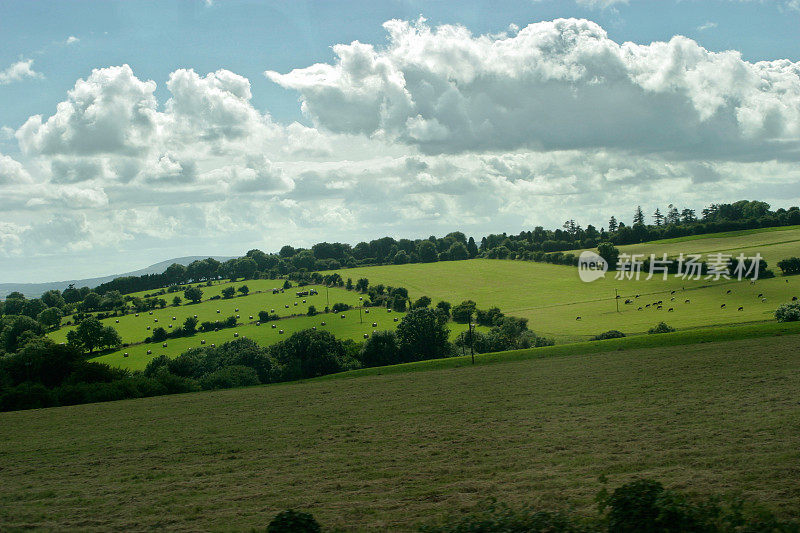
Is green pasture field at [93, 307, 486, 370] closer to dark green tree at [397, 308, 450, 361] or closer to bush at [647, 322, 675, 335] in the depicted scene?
dark green tree at [397, 308, 450, 361]

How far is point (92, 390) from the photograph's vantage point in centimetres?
5503

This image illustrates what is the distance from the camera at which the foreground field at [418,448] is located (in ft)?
56.0

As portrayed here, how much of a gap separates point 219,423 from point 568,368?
1148 inches

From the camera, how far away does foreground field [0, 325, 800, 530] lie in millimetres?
17062

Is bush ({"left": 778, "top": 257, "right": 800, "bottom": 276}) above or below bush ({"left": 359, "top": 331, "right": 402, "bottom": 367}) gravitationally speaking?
above

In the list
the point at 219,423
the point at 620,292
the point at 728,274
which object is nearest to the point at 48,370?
the point at 219,423

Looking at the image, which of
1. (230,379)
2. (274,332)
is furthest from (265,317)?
(230,379)

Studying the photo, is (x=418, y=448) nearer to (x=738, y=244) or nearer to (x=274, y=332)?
(x=274, y=332)

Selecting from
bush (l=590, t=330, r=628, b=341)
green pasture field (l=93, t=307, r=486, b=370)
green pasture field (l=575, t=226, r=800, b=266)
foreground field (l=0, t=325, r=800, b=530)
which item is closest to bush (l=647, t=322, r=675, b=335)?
bush (l=590, t=330, r=628, b=341)

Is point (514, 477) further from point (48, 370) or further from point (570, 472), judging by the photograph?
point (48, 370)

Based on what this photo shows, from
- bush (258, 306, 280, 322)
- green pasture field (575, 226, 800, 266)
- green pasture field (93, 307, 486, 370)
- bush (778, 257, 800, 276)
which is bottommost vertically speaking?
green pasture field (93, 307, 486, 370)

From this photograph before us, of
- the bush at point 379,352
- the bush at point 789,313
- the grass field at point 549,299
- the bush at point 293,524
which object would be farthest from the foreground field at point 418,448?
the grass field at point 549,299

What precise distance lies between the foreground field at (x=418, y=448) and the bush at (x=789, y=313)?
51.1ft

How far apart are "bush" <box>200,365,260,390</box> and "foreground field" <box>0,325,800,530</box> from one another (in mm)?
16500
